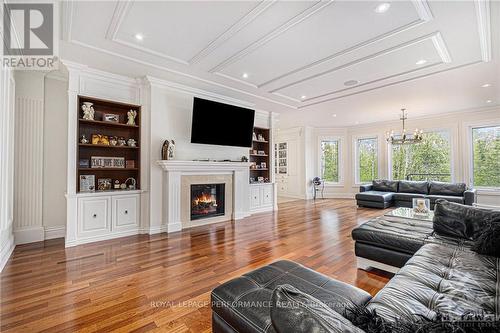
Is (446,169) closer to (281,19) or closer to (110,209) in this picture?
(281,19)

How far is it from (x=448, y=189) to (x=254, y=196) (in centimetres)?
530

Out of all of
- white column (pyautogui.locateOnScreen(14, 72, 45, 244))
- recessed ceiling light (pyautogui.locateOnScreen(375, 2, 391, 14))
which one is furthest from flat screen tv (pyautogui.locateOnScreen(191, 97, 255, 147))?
recessed ceiling light (pyautogui.locateOnScreen(375, 2, 391, 14))

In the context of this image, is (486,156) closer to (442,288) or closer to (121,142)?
(442,288)

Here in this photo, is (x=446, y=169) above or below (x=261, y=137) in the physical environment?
below

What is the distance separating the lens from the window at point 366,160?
8.82m

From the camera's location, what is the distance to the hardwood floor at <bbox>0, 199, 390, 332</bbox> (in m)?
1.89

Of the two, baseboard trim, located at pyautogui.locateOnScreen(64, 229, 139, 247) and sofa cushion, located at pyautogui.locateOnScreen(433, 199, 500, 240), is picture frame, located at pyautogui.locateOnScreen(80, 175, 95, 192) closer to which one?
baseboard trim, located at pyautogui.locateOnScreen(64, 229, 139, 247)

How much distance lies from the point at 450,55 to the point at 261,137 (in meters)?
4.29

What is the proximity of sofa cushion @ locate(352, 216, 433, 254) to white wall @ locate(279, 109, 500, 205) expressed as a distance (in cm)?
558

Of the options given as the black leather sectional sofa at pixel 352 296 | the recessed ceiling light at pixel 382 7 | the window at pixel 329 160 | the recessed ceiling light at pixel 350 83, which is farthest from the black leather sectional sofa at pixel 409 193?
the recessed ceiling light at pixel 382 7

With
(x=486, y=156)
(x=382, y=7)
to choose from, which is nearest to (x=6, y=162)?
(x=382, y=7)

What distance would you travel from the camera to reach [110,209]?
396 centimetres

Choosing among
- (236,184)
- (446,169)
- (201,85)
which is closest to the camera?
(201,85)

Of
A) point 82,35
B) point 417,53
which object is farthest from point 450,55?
point 82,35
